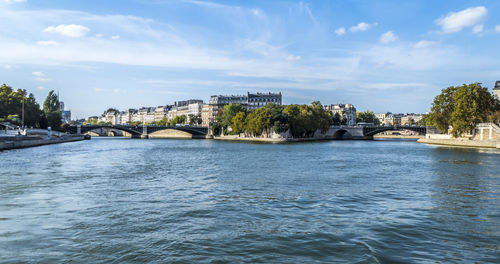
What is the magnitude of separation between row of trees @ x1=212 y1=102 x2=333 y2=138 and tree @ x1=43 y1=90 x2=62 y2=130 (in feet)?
124

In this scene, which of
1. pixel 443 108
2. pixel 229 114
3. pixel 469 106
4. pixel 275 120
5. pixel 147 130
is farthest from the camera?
pixel 147 130

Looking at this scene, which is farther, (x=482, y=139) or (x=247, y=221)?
(x=482, y=139)

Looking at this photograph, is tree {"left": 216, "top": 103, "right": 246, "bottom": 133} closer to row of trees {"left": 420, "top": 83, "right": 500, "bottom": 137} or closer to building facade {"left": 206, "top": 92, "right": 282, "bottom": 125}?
building facade {"left": 206, "top": 92, "right": 282, "bottom": 125}

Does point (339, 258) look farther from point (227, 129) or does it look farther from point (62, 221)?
point (227, 129)

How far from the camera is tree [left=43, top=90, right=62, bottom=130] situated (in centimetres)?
8750

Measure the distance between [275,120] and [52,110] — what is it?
179ft

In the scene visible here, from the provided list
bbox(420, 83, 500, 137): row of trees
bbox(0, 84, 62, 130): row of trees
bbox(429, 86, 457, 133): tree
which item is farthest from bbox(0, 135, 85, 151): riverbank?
bbox(429, 86, 457, 133): tree

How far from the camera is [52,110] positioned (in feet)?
309

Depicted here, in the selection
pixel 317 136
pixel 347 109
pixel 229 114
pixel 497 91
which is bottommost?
pixel 317 136

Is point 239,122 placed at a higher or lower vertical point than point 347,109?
lower

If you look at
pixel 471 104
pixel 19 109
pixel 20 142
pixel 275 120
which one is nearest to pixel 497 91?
pixel 471 104

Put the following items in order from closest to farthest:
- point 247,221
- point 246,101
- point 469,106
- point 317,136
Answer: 1. point 247,221
2. point 469,106
3. point 317,136
4. point 246,101

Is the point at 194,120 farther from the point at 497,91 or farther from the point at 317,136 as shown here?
the point at 497,91

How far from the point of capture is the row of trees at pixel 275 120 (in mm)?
80125
